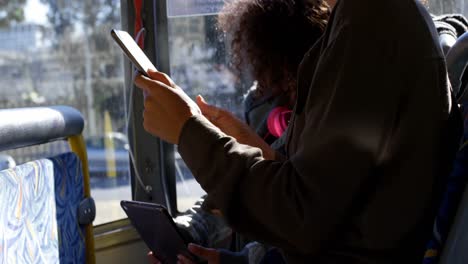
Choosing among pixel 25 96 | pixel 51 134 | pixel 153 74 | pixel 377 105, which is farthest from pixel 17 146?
pixel 377 105

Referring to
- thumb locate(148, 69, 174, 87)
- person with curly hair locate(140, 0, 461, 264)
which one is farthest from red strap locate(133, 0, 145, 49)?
person with curly hair locate(140, 0, 461, 264)

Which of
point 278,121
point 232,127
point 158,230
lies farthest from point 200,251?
point 278,121

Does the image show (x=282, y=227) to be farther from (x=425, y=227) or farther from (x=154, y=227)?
(x=154, y=227)

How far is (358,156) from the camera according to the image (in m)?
1.01

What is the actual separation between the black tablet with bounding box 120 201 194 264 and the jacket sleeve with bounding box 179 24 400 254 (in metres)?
0.61

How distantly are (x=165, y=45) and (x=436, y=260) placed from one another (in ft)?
5.22

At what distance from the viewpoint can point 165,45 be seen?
2.43 meters

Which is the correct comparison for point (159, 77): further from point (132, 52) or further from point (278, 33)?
point (278, 33)

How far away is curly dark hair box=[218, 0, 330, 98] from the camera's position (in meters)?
1.48

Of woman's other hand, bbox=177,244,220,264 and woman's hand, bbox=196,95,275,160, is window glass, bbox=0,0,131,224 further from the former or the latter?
woman's hand, bbox=196,95,275,160

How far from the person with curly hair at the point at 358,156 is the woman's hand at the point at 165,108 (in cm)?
10

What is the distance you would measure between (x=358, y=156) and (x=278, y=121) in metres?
0.97

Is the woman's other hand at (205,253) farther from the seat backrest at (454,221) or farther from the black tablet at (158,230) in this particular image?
the seat backrest at (454,221)

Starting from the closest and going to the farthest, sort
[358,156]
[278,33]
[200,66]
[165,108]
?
[358,156] < [165,108] < [278,33] < [200,66]
